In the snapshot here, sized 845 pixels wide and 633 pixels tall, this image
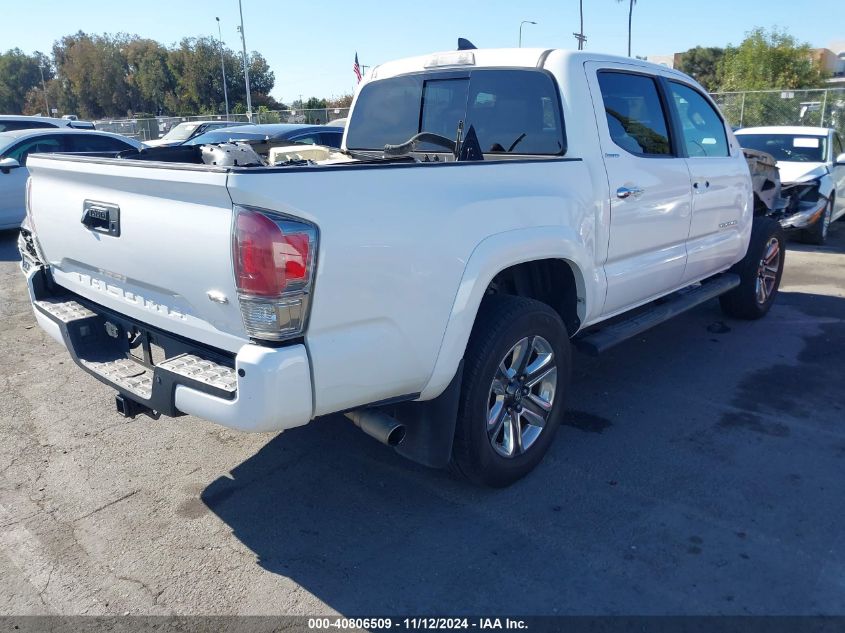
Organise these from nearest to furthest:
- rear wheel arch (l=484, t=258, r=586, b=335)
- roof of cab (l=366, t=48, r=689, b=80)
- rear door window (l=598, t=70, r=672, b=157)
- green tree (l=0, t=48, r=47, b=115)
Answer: rear wheel arch (l=484, t=258, r=586, b=335)
roof of cab (l=366, t=48, r=689, b=80)
rear door window (l=598, t=70, r=672, b=157)
green tree (l=0, t=48, r=47, b=115)

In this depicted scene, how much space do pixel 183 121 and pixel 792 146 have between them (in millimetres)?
26292

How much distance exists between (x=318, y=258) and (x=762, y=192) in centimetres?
548

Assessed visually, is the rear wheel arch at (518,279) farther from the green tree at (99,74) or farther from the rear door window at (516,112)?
the green tree at (99,74)

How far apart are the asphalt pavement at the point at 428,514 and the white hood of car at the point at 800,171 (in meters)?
5.83

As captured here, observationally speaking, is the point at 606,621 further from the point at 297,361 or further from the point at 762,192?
the point at 762,192

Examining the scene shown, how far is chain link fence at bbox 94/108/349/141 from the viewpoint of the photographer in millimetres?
30656

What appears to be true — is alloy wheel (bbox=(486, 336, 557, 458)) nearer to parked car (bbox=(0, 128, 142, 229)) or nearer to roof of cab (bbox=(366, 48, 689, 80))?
roof of cab (bbox=(366, 48, 689, 80))

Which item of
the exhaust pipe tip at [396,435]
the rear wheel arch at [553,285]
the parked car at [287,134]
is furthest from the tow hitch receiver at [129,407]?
the parked car at [287,134]

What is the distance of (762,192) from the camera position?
6512mm

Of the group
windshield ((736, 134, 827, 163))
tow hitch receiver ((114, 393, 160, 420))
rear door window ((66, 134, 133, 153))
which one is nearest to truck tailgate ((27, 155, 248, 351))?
tow hitch receiver ((114, 393, 160, 420))

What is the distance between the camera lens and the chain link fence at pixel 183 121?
30.7m

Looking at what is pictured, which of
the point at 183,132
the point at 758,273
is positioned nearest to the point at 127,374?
the point at 758,273

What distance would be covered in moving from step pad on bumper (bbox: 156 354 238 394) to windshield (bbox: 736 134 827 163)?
33.3 feet

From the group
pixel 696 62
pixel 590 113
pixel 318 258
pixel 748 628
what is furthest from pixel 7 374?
pixel 696 62
